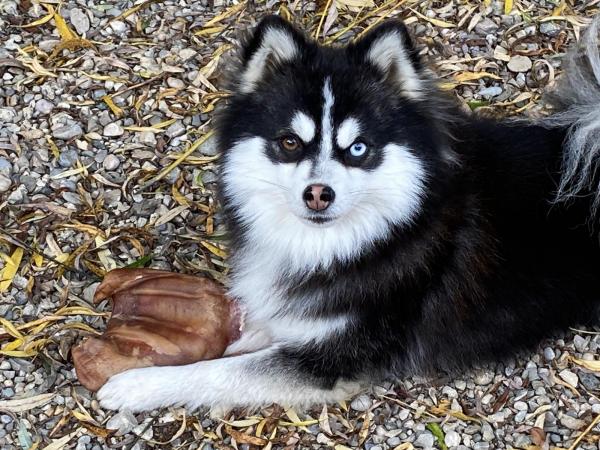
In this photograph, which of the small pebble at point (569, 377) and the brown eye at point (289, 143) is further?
the small pebble at point (569, 377)

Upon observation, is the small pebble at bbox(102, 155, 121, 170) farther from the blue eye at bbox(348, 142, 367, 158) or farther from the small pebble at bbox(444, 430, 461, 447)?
the small pebble at bbox(444, 430, 461, 447)

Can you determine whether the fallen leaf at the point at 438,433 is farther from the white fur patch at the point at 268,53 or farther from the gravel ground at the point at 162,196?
the white fur patch at the point at 268,53

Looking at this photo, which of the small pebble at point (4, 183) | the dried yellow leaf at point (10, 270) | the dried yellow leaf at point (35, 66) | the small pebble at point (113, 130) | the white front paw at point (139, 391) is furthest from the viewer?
the dried yellow leaf at point (35, 66)

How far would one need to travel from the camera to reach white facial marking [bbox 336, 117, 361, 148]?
299 cm

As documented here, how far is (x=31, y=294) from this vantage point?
12.6 feet

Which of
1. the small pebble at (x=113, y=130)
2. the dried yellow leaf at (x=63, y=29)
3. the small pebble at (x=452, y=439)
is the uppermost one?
the dried yellow leaf at (x=63, y=29)

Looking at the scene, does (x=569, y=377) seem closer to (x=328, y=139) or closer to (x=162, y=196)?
(x=328, y=139)

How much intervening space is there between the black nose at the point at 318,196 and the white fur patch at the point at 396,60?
1.63 ft

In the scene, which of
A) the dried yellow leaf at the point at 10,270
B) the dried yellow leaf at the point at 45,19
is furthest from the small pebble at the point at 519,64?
the dried yellow leaf at the point at 10,270

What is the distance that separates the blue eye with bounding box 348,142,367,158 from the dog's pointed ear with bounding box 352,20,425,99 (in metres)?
0.28

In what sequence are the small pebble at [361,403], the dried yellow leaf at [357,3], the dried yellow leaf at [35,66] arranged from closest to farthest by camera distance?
the small pebble at [361,403], the dried yellow leaf at [35,66], the dried yellow leaf at [357,3]

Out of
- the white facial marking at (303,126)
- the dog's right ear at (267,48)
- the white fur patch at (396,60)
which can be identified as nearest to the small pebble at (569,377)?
the white fur patch at (396,60)

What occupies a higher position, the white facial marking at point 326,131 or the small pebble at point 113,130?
the white facial marking at point 326,131

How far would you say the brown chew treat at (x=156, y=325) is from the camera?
3.49m
